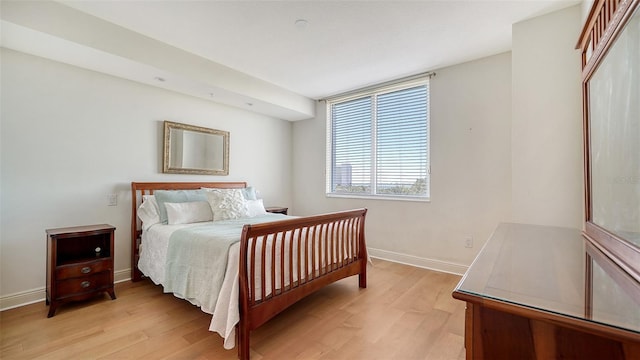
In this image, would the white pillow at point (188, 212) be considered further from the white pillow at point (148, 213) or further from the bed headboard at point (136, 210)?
the bed headboard at point (136, 210)

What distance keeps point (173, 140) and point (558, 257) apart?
3726mm

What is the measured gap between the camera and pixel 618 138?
3.55 feet

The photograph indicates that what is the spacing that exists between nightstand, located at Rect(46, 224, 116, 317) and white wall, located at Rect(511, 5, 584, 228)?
3678 mm

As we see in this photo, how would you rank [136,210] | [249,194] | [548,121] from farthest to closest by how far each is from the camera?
1. [249,194]
2. [136,210]
3. [548,121]

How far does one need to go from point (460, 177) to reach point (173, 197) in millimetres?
3336

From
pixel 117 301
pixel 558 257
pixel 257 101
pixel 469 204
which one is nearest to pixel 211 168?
pixel 257 101

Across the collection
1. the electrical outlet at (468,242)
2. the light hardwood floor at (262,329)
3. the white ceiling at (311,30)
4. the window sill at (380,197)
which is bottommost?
the light hardwood floor at (262,329)

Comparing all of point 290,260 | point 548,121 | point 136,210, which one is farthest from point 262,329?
point 548,121

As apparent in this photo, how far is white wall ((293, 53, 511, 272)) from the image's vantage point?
3.00 metres

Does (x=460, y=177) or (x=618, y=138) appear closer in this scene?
(x=618, y=138)

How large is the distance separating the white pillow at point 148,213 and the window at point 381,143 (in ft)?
8.31

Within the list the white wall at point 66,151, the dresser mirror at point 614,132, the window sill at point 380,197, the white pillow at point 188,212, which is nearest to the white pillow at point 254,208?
the white pillow at point 188,212

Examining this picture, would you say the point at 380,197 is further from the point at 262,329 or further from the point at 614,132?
the point at 614,132

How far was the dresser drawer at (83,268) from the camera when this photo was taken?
2314 millimetres
